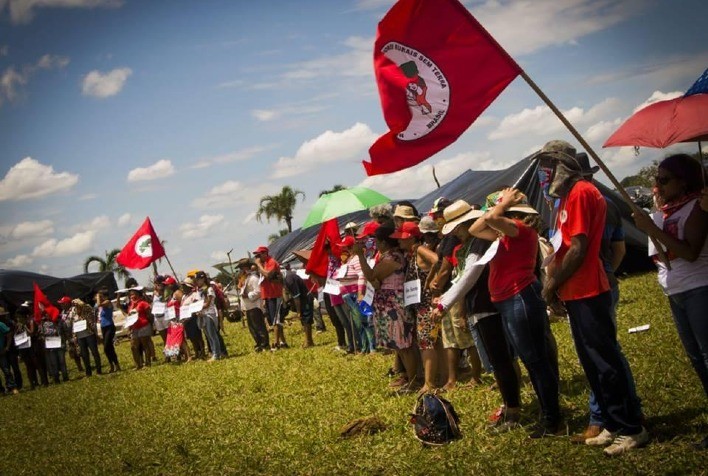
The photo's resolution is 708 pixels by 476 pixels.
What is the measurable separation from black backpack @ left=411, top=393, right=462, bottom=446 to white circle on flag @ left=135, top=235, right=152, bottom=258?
13.0 m

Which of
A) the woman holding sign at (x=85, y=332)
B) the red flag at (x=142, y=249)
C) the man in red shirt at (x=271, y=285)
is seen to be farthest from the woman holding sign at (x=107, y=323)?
the man in red shirt at (x=271, y=285)

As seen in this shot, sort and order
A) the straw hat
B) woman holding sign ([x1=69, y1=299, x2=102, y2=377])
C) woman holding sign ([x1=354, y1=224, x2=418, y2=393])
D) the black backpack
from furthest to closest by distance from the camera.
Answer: woman holding sign ([x1=69, y1=299, x2=102, y2=377]) → woman holding sign ([x1=354, y1=224, x2=418, y2=393]) → the straw hat → the black backpack

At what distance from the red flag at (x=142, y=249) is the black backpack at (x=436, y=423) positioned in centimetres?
1285

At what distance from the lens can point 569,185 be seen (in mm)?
4492

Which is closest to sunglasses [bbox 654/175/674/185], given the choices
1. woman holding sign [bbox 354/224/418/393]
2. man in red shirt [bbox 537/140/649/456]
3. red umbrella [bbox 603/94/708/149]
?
man in red shirt [bbox 537/140/649/456]

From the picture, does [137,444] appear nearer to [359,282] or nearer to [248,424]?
[248,424]

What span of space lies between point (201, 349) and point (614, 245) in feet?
41.6

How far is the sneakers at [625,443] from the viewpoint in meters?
4.43

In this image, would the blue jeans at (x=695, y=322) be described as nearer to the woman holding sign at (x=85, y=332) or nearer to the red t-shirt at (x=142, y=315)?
the red t-shirt at (x=142, y=315)

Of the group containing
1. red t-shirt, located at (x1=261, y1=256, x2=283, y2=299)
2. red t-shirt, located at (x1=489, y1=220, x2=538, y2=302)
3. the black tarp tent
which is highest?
the black tarp tent

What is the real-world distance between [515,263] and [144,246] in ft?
45.7

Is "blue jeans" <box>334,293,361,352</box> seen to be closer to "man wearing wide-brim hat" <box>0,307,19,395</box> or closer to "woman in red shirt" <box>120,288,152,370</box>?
"woman in red shirt" <box>120,288,152,370</box>

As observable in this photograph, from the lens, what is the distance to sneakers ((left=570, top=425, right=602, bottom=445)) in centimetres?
481

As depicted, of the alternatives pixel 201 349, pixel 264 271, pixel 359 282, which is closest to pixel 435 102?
pixel 359 282
